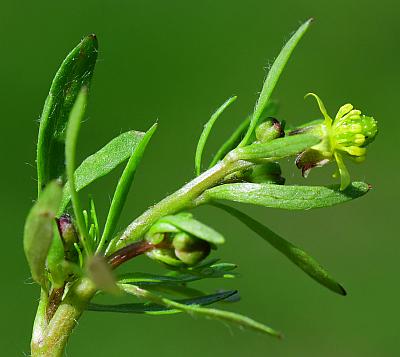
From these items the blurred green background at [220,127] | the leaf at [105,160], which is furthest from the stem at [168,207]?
the blurred green background at [220,127]

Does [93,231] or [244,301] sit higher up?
[93,231]

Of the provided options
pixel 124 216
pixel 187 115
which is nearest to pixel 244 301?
pixel 124 216

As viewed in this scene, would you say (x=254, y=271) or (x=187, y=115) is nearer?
(x=254, y=271)

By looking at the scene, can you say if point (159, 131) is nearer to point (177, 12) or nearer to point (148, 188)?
point (148, 188)

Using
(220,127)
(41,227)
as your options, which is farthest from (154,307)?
(220,127)

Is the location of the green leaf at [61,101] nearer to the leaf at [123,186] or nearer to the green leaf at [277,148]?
the leaf at [123,186]

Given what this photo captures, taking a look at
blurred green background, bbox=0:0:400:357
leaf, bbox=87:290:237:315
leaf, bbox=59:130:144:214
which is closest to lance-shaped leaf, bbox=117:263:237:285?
leaf, bbox=87:290:237:315

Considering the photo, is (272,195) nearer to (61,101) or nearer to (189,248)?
(189,248)
